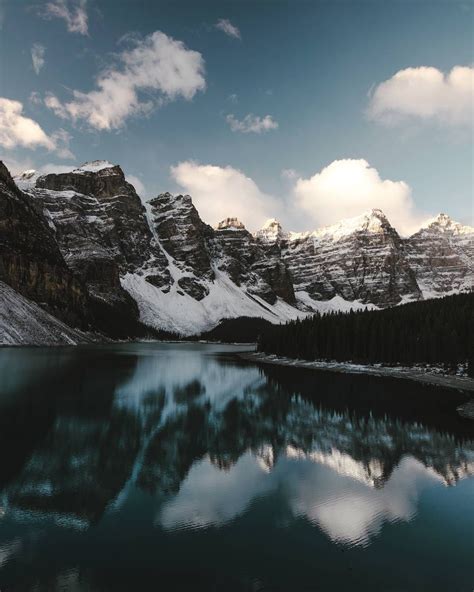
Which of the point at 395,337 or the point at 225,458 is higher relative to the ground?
the point at 395,337

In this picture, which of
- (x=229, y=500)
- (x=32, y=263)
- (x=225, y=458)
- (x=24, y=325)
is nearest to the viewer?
(x=229, y=500)

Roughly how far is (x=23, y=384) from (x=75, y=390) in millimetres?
5358

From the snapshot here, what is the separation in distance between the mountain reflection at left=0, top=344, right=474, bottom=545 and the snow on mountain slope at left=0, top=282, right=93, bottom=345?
7709 centimetres

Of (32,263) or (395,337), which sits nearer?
(395,337)

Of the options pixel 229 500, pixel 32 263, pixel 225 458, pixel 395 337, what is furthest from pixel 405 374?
pixel 32 263

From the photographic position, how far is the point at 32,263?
159m

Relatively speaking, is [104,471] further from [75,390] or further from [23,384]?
[23,384]

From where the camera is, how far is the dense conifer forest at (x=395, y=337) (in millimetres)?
74750

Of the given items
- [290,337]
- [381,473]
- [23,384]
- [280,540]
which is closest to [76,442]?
[280,540]

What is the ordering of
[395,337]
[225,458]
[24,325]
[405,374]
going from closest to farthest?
[225,458]
[405,374]
[395,337]
[24,325]

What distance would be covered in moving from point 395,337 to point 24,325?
93596 mm

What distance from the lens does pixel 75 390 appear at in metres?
38.5

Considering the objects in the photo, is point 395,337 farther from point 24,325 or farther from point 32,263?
point 32,263

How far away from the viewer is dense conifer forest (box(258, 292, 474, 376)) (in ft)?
245
